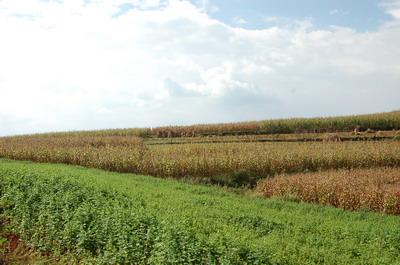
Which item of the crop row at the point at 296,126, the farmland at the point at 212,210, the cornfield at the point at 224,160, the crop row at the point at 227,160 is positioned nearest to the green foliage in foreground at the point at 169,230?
the farmland at the point at 212,210

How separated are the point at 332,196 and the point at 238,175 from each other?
7511 millimetres

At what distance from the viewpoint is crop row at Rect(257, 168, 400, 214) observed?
53.7 feet

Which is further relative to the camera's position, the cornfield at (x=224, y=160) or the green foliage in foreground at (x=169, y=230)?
the cornfield at (x=224, y=160)

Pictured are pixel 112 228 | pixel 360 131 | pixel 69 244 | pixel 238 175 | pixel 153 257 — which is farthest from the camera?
pixel 360 131

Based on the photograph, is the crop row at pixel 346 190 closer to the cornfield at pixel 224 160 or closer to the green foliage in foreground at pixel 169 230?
the green foliage in foreground at pixel 169 230

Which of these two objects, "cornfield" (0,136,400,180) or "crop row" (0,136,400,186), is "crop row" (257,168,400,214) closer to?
"crop row" (0,136,400,186)

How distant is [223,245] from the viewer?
23.3 feet

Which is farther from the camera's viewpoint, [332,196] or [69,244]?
[332,196]

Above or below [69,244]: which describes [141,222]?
above

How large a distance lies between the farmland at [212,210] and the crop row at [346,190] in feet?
0.13

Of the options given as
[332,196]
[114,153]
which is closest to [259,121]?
[114,153]

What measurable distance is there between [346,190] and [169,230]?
10918 mm

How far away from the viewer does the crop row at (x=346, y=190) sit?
16.4m

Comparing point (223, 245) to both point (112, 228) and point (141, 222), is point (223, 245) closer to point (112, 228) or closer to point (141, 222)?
point (141, 222)
